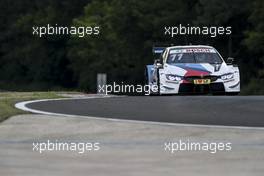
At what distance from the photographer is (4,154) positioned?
953 cm

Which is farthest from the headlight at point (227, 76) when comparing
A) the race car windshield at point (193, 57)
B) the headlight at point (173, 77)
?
the headlight at point (173, 77)

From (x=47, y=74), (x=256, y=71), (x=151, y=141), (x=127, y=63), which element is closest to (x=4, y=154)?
(x=151, y=141)

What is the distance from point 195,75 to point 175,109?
6044 mm

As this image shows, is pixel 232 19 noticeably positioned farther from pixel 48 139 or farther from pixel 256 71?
pixel 48 139

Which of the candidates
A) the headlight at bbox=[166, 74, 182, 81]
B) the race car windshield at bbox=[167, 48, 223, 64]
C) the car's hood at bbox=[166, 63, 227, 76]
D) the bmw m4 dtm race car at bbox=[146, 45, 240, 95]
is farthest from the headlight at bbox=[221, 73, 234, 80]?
the headlight at bbox=[166, 74, 182, 81]

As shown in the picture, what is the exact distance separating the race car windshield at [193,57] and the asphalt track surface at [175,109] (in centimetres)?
505

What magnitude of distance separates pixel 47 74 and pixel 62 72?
2021 millimetres

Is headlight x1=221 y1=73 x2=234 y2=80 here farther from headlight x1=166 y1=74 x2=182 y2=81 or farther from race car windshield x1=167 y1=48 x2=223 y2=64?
headlight x1=166 y1=74 x2=182 y2=81

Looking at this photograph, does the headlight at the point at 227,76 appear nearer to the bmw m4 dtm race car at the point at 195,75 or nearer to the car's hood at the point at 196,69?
the bmw m4 dtm race car at the point at 195,75

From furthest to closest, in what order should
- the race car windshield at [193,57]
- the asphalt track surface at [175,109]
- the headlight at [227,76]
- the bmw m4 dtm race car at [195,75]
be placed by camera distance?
the race car windshield at [193,57] → the headlight at [227,76] → the bmw m4 dtm race car at [195,75] → the asphalt track surface at [175,109]

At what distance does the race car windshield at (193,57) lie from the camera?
69.5 ft

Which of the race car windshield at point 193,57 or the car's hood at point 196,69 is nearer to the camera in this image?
the car's hood at point 196,69

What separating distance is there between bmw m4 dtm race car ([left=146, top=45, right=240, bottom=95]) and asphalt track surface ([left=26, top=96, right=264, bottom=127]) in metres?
3.65

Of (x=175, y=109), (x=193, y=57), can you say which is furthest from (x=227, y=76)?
(x=175, y=109)
